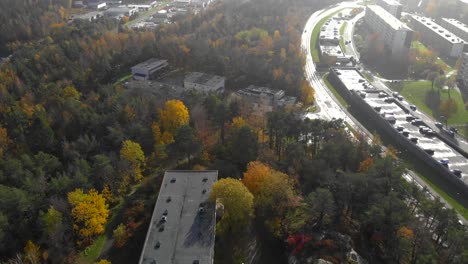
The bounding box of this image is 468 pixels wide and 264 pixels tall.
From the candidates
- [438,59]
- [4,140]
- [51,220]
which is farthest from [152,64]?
Answer: [438,59]

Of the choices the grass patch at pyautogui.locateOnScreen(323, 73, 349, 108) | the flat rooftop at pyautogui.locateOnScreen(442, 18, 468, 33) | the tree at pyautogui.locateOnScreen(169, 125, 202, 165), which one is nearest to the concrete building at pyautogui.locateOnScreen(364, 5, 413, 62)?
the flat rooftop at pyautogui.locateOnScreen(442, 18, 468, 33)

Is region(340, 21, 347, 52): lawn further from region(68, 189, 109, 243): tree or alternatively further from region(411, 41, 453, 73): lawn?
region(68, 189, 109, 243): tree

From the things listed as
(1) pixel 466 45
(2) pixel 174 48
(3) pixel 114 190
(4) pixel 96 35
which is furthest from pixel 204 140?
(1) pixel 466 45

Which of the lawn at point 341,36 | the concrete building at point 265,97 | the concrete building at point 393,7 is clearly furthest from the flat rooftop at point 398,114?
the concrete building at point 393,7

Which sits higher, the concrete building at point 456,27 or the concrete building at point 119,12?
the concrete building at point 119,12

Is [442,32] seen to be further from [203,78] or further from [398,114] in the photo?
[203,78]

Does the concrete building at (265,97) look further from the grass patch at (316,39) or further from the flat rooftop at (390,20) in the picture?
the flat rooftop at (390,20)
